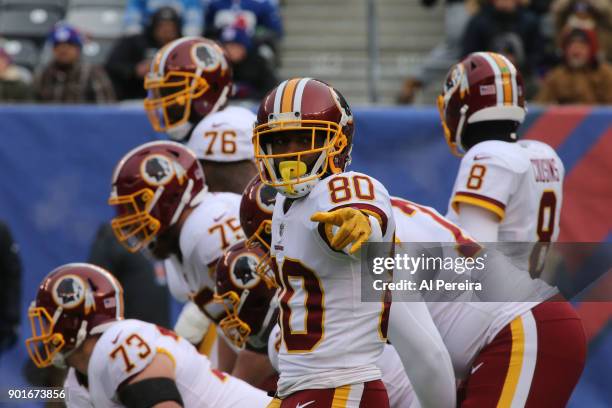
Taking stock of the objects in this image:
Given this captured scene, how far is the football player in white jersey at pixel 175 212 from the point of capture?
200 inches

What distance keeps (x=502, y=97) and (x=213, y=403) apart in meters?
1.66

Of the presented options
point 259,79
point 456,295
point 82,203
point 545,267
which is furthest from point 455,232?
point 259,79

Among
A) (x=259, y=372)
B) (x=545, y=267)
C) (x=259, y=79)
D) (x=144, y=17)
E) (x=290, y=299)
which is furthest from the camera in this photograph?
(x=144, y=17)

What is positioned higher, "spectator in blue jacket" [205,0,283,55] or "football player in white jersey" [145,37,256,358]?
"football player in white jersey" [145,37,256,358]

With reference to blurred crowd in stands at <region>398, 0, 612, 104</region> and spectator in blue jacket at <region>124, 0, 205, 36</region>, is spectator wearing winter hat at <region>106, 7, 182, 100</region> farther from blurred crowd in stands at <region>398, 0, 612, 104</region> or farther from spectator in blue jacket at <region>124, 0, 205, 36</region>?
blurred crowd in stands at <region>398, 0, 612, 104</region>

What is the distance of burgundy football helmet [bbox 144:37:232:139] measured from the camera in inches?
232

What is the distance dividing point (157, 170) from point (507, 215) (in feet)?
4.52

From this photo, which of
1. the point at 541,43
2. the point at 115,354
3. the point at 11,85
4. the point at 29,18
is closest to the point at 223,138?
the point at 115,354

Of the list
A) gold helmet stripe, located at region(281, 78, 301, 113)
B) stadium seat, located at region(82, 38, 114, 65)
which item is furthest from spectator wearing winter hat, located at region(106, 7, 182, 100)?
gold helmet stripe, located at region(281, 78, 301, 113)

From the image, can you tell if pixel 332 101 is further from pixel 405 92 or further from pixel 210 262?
pixel 405 92

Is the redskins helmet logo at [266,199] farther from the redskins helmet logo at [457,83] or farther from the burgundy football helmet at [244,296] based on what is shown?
the redskins helmet logo at [457,83]

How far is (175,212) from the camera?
5141mm

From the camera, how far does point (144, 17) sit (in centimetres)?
980

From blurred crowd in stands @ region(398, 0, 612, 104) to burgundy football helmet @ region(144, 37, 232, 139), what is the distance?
3108mm
